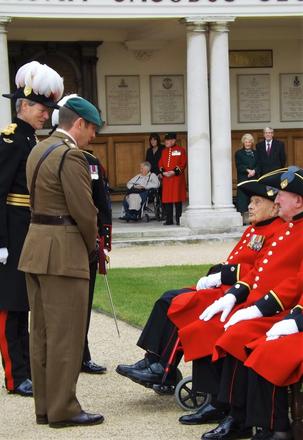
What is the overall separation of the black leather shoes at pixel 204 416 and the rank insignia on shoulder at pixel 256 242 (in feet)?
3.33

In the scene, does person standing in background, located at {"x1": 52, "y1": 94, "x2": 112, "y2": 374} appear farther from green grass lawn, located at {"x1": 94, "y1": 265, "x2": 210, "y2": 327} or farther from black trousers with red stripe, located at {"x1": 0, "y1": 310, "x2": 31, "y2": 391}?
green grass lawn, located at {"x1": 94, "y1": 265, "x2": 210, "y2": 327}

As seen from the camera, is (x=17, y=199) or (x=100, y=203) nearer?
(x=17, y=199)

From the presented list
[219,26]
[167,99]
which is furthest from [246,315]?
[167,99]

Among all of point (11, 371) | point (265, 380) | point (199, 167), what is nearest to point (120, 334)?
point (11, 371)

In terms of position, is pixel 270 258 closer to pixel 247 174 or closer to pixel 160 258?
pixel 160 258

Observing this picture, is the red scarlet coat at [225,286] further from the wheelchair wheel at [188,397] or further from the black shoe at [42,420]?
the black shoe at [42,420]

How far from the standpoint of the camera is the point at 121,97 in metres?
21.3

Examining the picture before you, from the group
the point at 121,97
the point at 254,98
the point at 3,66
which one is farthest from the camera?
the point at 254,98

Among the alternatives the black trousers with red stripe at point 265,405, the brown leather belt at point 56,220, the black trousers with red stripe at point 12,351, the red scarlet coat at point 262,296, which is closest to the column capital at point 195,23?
the black trousers with red stripe at point 12,351

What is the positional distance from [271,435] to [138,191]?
1367 cm

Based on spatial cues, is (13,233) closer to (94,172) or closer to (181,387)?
(94,172)

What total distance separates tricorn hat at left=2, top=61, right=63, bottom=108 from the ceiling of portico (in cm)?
1166

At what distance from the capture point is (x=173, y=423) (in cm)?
627

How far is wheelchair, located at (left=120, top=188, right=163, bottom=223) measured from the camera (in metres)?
19.1
